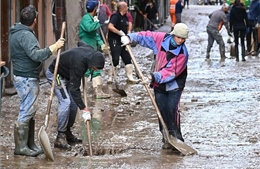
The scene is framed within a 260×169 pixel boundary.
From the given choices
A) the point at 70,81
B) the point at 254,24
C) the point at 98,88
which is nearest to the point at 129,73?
the point at 98,88

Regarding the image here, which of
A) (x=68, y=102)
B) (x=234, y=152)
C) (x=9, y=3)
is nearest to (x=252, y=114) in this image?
(x=234, y=152)

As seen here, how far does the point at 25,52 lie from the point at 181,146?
223 cm

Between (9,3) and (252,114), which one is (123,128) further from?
(9,3)

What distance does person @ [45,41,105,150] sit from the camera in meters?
8.48

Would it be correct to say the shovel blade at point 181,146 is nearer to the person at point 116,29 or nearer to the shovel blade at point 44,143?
the shovel blade at point 44,143

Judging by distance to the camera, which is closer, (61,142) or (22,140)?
(22,140)

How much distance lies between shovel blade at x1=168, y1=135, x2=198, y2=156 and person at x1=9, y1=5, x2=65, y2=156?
163 centimetres

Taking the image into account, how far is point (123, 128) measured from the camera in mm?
10547

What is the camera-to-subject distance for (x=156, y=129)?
10.5 metres

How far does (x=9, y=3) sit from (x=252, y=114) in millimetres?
5162

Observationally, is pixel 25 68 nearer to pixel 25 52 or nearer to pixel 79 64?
pixel 25 52

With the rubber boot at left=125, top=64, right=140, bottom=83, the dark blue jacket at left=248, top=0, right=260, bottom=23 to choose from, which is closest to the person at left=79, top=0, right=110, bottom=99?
the rubber boot at left=125, top=64, right=140, bottom=83

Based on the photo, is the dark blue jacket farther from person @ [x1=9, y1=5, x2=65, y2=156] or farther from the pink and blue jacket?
person @ [x1=9, y1=5, x2=65, y2=156]

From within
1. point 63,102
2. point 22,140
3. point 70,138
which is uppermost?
point 63,102
